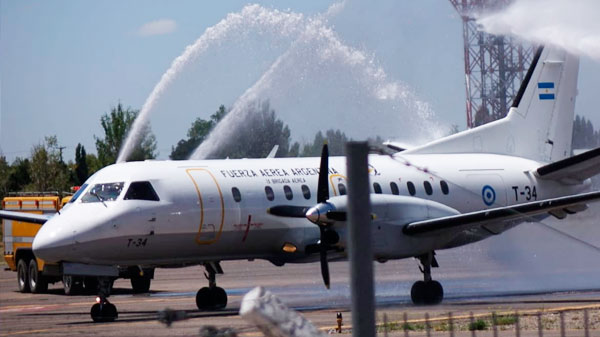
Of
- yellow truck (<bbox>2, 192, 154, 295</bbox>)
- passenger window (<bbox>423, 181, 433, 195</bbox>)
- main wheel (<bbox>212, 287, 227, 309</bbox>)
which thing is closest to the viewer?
main wheel (<bbox>212, 287, 227, 309</bbox>)

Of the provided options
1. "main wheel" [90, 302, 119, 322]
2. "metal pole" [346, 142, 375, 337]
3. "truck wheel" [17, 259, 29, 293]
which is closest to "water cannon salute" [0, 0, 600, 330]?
"main wheel" [90, 302, 119, 322]

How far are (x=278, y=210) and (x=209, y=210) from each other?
124 cm

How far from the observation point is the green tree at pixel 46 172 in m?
60.8

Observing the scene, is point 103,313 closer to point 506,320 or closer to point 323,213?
point 323,213

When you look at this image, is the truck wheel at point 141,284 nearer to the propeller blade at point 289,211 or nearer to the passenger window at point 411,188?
the propeller blade at point 289,211

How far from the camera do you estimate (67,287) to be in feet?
78.7

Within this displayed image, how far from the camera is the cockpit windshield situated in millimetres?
17062

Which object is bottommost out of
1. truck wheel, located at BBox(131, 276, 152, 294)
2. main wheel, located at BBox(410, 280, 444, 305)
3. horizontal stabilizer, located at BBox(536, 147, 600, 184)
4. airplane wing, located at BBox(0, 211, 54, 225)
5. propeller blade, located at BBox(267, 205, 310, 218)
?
main wheel, located at BBox(410, 280, 444, 305)

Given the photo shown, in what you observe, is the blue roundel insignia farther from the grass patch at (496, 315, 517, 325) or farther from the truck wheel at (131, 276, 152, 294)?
the truck wheel at (131, 276, 152, 294)

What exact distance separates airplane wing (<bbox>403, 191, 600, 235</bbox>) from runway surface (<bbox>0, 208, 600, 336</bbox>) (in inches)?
27.3

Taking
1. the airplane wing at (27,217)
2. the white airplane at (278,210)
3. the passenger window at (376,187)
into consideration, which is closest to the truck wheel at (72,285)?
the airplane wing at (27,217)

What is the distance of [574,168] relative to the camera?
66.5 ft

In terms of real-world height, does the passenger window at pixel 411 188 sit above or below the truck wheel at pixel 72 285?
above

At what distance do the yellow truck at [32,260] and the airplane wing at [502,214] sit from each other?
768 centimetres
